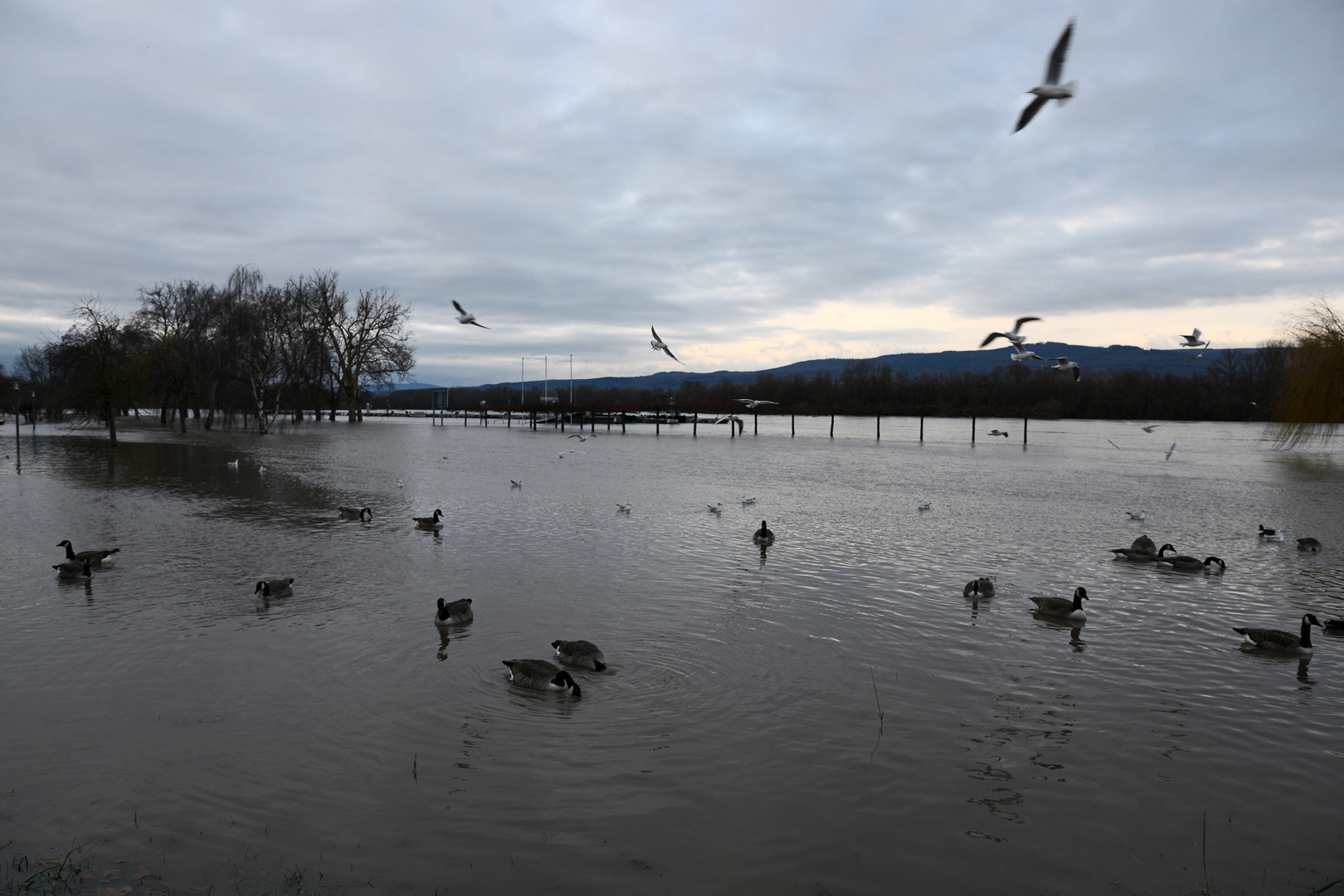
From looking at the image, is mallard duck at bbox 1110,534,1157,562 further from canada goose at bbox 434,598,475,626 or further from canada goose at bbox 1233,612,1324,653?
canada goose at bbox 434,598,475,626

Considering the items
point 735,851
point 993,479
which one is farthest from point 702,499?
point 735,851

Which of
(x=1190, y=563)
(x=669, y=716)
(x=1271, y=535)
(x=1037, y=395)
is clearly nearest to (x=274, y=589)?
(x=669, y=716)

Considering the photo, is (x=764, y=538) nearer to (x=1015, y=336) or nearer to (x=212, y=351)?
(x=1015, y=336)

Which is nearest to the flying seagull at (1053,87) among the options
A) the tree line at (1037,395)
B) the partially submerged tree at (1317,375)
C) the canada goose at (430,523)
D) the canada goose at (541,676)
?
the canada goose at (541,676)

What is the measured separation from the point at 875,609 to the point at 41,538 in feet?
51.3

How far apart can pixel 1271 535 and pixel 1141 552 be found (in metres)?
5.21

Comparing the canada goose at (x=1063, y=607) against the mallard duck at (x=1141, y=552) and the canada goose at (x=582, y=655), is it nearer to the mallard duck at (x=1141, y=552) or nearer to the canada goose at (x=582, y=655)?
the mallard duck at (x=1141, y=552)

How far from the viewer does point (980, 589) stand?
10.9 metres

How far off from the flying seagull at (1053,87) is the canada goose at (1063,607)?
6229mm

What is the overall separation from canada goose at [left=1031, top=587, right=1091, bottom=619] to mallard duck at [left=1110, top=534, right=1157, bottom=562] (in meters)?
4.75

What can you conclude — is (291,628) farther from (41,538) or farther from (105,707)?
(41,538)

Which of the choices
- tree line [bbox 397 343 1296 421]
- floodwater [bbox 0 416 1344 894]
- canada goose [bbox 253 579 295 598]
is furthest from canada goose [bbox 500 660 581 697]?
tree line [bbox 397 343 1296 421]

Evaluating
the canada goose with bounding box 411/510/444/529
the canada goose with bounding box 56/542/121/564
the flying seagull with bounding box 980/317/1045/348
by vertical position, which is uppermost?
the flying seagull with bounding box 980/317/1045/348

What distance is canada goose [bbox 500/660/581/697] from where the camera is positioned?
7148 millimetres
